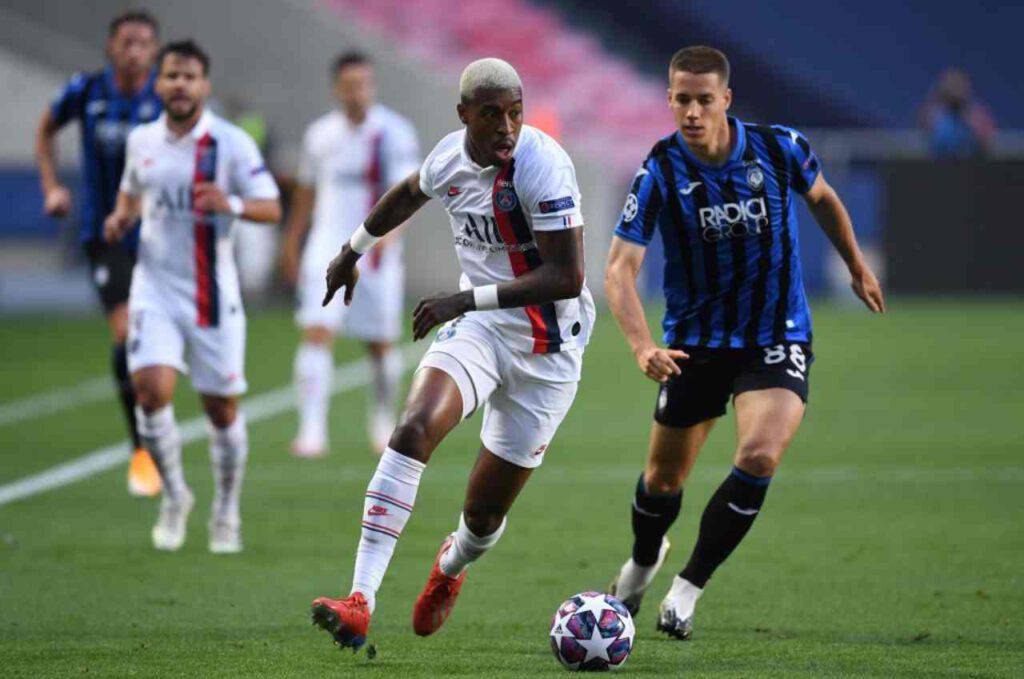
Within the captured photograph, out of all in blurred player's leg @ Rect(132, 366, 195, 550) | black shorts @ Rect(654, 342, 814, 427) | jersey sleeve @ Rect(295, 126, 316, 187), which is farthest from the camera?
jersey sleeve @ Rect(295, 126, 316, 187)

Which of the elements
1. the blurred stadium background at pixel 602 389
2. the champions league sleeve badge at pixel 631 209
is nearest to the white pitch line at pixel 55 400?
the blurred stadium background at pixel 602 389

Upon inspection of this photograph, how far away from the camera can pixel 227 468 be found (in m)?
8.80

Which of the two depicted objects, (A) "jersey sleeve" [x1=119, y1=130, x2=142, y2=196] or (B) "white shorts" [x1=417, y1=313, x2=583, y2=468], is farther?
(A) "jersey sleeve" [x1=119, y1=130, x2=142, y2=196]

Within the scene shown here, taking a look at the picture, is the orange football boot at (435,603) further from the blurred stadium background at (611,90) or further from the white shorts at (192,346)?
the blurred stadium background at (611,90)

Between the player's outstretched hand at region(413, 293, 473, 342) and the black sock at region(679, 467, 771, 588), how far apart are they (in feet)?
4.21

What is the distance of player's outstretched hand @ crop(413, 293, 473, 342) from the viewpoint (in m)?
6.02

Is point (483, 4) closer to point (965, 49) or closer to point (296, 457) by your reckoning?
point (965, 49)

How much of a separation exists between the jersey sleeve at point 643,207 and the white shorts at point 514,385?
0.49 meters

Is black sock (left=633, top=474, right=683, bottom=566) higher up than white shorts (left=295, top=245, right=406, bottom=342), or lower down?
higher up

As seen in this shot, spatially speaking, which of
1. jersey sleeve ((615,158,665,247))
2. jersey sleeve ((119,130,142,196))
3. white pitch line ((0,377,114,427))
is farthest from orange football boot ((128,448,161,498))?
jersey sleeve ((615,158,665,247))

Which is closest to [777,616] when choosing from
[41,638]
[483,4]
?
[41,638]

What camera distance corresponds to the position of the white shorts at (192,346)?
856 centimetres

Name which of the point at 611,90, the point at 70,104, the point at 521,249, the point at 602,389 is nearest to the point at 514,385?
the point at 521,249

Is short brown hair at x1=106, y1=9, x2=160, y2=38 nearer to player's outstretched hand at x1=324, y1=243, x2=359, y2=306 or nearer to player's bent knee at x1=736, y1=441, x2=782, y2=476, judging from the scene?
player's outstretched hand at x1=324, y1=243, x2=359, y2=306
